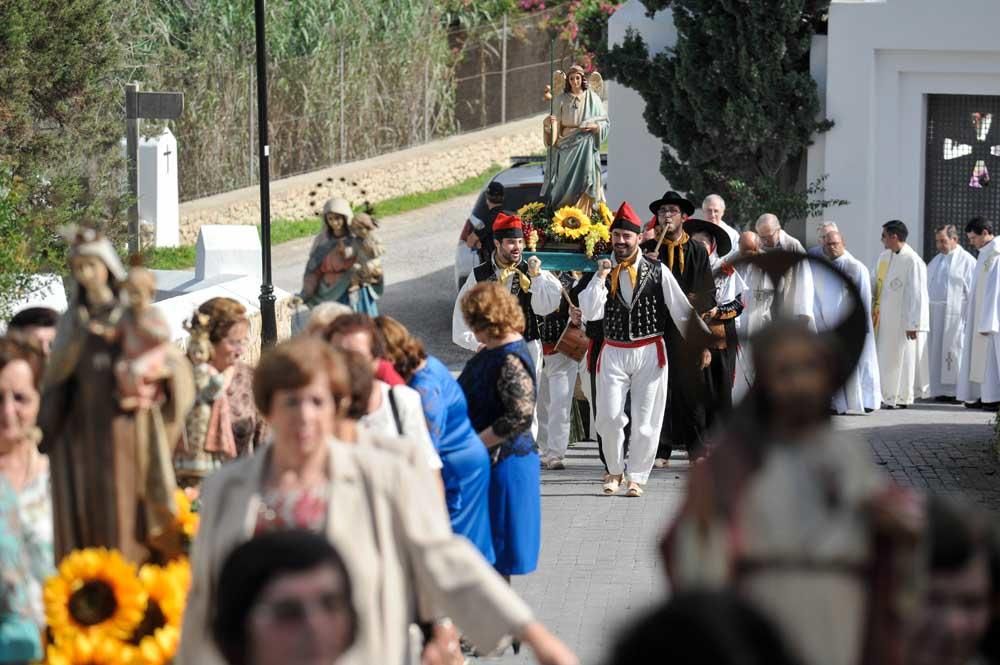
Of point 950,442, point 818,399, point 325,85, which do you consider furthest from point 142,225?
point 818,399

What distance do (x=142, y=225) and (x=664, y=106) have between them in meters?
6.06

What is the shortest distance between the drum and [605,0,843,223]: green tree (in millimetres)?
6311

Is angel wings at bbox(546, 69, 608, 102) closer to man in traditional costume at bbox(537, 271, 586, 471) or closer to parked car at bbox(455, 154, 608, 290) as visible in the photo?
parked car at bbox(455, 154, 608, 290)

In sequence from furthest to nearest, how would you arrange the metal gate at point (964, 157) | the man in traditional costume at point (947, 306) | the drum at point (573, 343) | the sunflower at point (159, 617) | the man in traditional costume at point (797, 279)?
1. the metal gate at point (964, 157)
2. the man in traditional costume at point (947, 306)
3. the drum at point (573, 343)
4. the man in traditional costume at point (797, 279)
5. the sunflower at point (159, 617)

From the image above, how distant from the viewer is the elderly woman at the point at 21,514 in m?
4.94

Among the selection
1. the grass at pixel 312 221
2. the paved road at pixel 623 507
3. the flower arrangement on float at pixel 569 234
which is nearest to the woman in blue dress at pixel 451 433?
the paved road at pixel 623 507

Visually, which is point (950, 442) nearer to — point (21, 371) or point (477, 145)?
point (21, 371)

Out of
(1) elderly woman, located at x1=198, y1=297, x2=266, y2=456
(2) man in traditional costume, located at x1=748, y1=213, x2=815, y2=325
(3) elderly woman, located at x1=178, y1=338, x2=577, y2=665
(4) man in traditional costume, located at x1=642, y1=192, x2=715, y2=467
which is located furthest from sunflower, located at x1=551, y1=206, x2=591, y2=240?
(3) elderly woman, located at x1=178, y1=338, x2=577, y2=665

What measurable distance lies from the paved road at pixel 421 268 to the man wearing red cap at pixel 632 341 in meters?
5.96

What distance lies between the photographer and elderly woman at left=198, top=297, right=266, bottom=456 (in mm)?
7234

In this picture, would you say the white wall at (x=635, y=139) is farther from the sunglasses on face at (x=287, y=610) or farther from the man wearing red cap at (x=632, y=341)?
the sunglasses on face at (x=287, y=610)

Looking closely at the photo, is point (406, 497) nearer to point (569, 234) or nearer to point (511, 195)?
point (569, 234)

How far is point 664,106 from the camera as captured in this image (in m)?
20.4

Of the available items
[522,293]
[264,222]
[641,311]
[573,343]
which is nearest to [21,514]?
[641,311]
